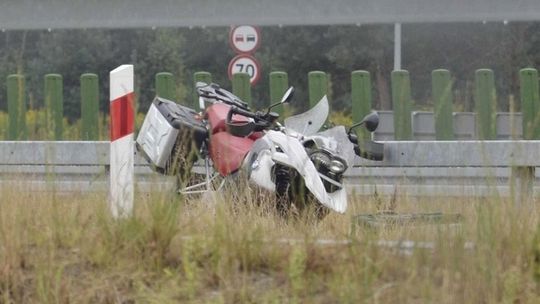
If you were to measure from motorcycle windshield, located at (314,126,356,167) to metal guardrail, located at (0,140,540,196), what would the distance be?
10 centimetres

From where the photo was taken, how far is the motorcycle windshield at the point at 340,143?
8.12 metres

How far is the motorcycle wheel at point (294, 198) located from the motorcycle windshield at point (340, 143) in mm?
351

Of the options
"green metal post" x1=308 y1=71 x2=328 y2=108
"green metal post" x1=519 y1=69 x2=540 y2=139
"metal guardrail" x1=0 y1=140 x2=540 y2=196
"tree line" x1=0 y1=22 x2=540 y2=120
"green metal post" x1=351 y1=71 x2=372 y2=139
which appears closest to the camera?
"metal guardrail" x1=0 y1=140 x2=540 y2=196

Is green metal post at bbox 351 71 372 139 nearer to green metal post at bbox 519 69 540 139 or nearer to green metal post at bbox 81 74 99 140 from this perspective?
green metal post at bbox 519 69 540 139

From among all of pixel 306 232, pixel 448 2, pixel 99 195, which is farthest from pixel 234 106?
pixel 448 2

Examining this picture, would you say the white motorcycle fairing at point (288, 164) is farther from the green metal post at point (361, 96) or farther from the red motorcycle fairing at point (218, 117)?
the green metal post at point (361, 96)

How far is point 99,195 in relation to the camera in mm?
6953

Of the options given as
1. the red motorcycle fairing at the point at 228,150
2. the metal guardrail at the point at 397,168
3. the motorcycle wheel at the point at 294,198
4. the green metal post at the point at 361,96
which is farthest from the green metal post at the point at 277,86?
the motorcycle wheel at the point at 294,198

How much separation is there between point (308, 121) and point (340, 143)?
268 millimetres

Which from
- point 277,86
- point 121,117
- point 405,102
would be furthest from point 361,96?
point 121,117

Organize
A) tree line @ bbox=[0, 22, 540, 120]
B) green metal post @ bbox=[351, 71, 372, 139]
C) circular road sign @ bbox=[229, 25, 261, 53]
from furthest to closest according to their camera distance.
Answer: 1. tree line @ bbox=[0, 22, 540, 120]
2. circular road sign @ bbox=[229, 25, 261, 53]
3. green metal post @ bbox=[351, 71, 372, 139]

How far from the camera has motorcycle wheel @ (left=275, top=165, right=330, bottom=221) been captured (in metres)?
7.55

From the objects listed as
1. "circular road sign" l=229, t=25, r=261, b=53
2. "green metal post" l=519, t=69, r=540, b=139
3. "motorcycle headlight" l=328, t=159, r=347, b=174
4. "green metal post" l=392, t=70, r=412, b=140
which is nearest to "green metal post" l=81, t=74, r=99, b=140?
"green metal post" l=392, t=70, r=412, b=140

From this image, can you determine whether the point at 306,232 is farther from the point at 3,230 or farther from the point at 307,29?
the point at 307,29
